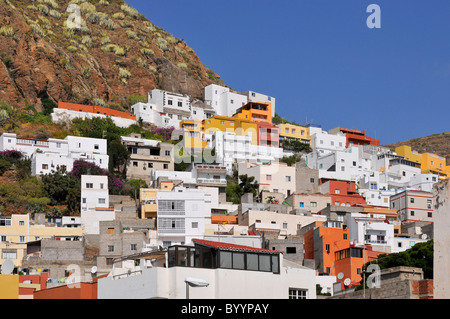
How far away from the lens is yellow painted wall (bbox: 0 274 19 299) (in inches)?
963

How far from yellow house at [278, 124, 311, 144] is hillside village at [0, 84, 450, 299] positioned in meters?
0.13

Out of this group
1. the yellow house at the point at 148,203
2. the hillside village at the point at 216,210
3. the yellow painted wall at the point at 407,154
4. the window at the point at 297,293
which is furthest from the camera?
the yellow painted wall at the point at 407,154

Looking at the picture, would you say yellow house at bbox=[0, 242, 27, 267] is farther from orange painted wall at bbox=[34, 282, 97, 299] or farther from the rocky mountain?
the rocky mountain

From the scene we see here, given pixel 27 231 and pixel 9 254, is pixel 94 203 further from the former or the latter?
pixel 9 254

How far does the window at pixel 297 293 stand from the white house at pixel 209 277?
164 millimetres

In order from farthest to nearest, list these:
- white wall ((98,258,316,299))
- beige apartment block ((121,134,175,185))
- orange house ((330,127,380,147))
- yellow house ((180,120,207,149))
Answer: orange house ((330,127,380,147)) → yellow house ((180,120,207,149)) → beige apartment block ((121,134,175,185)) → white wall ((98,258,316,299))

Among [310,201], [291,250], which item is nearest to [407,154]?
[310,201]

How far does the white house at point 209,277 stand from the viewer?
23.1 metres

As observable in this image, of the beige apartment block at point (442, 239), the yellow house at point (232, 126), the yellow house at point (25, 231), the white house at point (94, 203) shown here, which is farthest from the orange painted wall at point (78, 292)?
the yellow house at point (232, 126)

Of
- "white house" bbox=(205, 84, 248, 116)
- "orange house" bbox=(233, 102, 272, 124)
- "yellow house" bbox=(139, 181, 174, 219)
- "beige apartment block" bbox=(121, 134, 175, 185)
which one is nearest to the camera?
"yellow house" bbox=(139, 181, 174, 219)

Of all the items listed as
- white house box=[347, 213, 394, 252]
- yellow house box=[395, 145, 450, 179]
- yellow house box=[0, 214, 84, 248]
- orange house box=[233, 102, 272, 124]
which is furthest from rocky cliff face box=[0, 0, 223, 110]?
white house box=[347, 213, 394, 252]

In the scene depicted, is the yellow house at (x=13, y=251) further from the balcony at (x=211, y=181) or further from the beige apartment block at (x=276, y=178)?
the beige apartment block at (x=276, y=178)

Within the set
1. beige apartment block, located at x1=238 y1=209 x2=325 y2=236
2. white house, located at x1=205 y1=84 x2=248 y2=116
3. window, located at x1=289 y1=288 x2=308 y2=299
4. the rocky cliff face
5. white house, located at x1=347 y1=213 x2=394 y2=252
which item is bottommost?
window, located at x1=289 y1=288 x2=308 y2=299

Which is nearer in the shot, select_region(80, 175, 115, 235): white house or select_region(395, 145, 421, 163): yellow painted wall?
select_region(80, 175, 115, 235): white house
